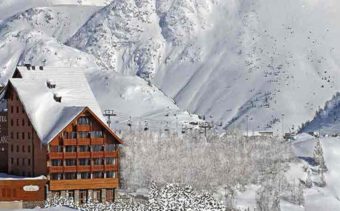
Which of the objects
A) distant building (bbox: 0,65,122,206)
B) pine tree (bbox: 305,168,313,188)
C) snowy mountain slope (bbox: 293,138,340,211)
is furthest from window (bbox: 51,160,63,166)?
pine tree (bbox: 305,168,313,188)

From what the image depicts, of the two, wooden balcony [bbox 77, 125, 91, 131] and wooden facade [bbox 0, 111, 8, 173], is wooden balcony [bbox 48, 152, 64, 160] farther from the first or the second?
wooden facade [bbox 0, 111, 8, 173]

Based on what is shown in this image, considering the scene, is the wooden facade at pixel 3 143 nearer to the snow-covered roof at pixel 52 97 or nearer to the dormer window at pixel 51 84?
the snow-covered roof at pixel 52 97

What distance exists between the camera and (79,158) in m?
130

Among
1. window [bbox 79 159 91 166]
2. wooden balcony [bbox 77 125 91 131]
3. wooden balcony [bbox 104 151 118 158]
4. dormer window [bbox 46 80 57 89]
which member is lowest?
window [bbox 79 159 91 166]

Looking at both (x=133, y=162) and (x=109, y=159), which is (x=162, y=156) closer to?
(x=133, y=162)

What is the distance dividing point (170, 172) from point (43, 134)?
1455 inches

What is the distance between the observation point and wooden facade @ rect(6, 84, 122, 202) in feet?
423

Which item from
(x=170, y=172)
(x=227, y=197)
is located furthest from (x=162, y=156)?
(x=227, y=197)

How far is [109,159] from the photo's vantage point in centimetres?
13238

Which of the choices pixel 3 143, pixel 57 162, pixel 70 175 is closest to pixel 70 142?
pixel 57 162

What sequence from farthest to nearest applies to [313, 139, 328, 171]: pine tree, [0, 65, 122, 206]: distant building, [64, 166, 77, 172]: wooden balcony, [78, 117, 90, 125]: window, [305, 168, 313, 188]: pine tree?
[313, 139, 328, 171]: pine tree
[305, 168, 313, 188]: pine tree
[64, 166, 77, 172]: wooden balcony
[0, 65, 122, 206]: distant building
[78, 117, 90, 125]: window

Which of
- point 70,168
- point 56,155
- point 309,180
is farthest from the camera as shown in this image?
point 309,180

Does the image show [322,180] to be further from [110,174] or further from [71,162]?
[71,162]

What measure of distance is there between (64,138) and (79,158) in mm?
2804
